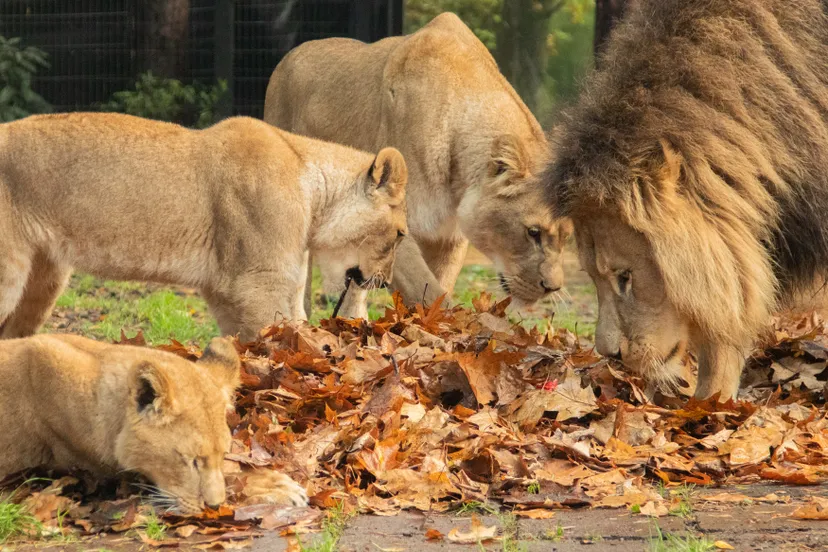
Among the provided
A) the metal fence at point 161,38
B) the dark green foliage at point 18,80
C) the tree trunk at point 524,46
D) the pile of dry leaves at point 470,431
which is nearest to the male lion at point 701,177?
the pile of dry leaves at point 470,431

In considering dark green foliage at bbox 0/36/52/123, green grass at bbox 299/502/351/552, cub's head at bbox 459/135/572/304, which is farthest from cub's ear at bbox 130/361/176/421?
dark green foliage at bbox 0/36/52/123

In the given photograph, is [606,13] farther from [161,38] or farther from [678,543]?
[678,543]

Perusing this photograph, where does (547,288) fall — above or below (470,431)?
below

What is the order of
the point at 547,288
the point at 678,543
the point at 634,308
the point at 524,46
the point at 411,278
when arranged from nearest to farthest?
the point at 678,543 → the point at 634,308 → the point at 411,278 → the point at 547,288 → the point at 524,46

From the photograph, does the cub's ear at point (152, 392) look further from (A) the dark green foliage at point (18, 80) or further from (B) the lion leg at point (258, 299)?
(A) the dark green foliage at point (18, 80)

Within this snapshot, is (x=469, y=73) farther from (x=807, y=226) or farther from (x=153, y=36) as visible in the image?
(x=153, y=36)

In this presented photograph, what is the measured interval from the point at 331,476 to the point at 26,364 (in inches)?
44.8

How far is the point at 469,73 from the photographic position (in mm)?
7602

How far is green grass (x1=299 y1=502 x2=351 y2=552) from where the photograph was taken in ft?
11.3

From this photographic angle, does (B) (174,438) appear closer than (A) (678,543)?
No

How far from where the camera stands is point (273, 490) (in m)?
3.93

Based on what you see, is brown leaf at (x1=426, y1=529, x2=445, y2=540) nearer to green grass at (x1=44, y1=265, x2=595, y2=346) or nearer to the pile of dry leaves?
the pile of dry leaves

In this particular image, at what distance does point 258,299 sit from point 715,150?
253cm

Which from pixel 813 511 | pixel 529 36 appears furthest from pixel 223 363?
pixel 529 36
